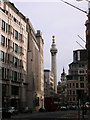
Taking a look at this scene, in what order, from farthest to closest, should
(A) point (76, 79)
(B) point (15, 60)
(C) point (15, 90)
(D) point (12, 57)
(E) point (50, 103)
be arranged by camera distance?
(A) point (76, 79) → (E) point (50, 103) → (B) point (15, 60) → (C) point (15, 90) → (D) point (12, 57)

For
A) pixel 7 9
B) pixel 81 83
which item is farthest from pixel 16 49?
pixel 81 83

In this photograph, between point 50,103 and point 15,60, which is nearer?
point 15,60

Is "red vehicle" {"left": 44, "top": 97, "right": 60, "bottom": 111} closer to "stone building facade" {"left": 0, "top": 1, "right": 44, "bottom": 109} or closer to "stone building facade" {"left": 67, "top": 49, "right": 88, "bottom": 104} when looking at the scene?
"stone building facade" {"left": 0, "top": 1, "right": 44, "bottom": 109}

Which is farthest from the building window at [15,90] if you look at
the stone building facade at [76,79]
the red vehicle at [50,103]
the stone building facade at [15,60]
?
the stone building facade at [76,79]

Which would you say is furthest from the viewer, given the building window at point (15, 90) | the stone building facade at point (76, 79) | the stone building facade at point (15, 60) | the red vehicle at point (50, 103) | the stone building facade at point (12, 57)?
the stone building facade at point (76, 79)

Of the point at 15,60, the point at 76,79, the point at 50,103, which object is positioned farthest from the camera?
the point at 76,79

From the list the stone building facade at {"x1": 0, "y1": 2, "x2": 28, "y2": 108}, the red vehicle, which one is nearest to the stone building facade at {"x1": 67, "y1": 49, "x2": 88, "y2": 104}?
the red vehicle

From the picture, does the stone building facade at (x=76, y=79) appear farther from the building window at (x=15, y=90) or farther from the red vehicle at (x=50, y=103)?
the building window at (x=15, y=90)

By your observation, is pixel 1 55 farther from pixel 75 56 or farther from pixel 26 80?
pixel 75 56

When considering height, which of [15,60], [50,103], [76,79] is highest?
[15,60]

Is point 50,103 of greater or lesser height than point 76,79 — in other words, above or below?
below

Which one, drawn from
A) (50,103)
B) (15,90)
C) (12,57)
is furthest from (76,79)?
(12,57)

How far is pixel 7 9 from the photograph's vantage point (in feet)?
205

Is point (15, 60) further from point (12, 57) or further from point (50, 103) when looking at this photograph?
point (50, 103)
